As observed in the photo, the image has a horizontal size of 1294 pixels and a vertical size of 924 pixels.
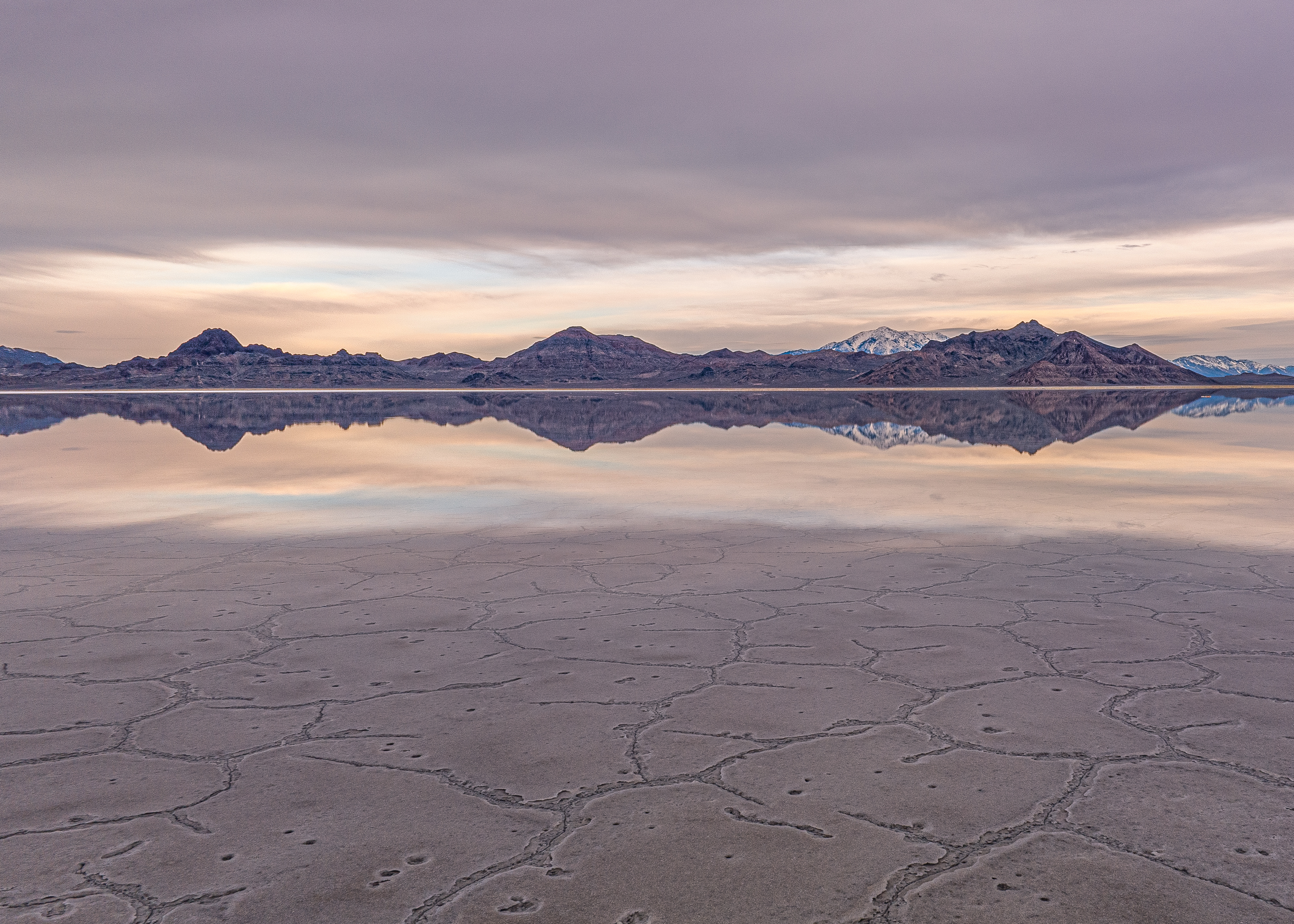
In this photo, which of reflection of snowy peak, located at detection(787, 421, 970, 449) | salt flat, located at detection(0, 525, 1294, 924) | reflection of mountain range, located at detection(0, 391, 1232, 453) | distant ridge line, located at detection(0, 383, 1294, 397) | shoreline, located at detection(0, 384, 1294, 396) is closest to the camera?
salt flat, located at detection(0, 525, 1294, 924)

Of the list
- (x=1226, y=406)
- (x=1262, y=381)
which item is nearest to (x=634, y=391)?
(x=1226, y=406)

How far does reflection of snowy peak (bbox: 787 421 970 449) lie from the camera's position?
2114 cm

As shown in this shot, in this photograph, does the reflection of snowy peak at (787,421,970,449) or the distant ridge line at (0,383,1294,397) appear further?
the distant ridge line at (0,383,1294,397)

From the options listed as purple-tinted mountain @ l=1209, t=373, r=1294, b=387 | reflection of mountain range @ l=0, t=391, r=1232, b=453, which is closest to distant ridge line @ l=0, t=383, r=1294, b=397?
purple-tinted mountain @ l=1209, t=373, r=1294, b=387

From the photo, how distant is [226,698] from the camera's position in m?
4.81

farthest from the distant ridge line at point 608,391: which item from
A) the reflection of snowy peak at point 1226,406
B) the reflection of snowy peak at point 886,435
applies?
the reflection of snowy peak at point 886,435

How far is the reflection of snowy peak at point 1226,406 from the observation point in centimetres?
3853

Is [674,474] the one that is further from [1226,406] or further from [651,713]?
[1226,406]

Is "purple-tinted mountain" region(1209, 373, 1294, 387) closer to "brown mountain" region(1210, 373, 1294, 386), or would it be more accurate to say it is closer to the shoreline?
"brown mountain" region(1210, 373, 1294, 386)

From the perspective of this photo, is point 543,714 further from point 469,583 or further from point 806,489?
point 806,489

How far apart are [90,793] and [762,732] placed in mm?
2812

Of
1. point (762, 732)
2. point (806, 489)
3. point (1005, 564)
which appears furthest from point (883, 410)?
point (762, 732)

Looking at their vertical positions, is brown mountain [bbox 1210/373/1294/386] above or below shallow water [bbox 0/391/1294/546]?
above

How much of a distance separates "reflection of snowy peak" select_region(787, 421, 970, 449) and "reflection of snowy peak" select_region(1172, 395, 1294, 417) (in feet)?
50.9
